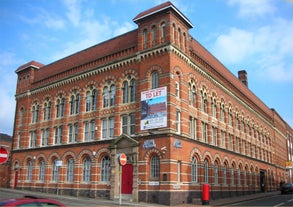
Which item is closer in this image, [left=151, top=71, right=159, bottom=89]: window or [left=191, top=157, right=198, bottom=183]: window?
[left=151, top=71, right=159, bottom=89]: window

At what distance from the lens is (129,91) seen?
2983 centimetres

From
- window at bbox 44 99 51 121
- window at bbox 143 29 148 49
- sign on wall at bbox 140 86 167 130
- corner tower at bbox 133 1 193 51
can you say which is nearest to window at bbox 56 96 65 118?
window at bbox 44 99 51 121

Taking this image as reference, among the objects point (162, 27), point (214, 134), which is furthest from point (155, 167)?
point (162, 27)

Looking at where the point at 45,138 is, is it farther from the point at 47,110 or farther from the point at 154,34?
the point at 154,34

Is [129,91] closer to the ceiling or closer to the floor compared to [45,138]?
closer to the ceiling

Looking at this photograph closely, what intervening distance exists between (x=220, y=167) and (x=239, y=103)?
12329 millimetres

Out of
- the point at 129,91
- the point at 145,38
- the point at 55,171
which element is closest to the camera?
the point at 145,38

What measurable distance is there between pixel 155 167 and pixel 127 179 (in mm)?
3174

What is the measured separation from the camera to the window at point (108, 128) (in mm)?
30350

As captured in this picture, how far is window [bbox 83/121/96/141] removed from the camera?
32.1 m

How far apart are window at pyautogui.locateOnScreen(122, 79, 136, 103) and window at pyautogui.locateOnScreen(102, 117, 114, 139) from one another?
2409 mm

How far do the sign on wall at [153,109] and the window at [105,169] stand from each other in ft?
18.0

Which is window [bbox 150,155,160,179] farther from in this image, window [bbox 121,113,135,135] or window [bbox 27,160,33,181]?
window [bbox 27,160,33,181]

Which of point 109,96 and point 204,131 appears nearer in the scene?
point 109,96
